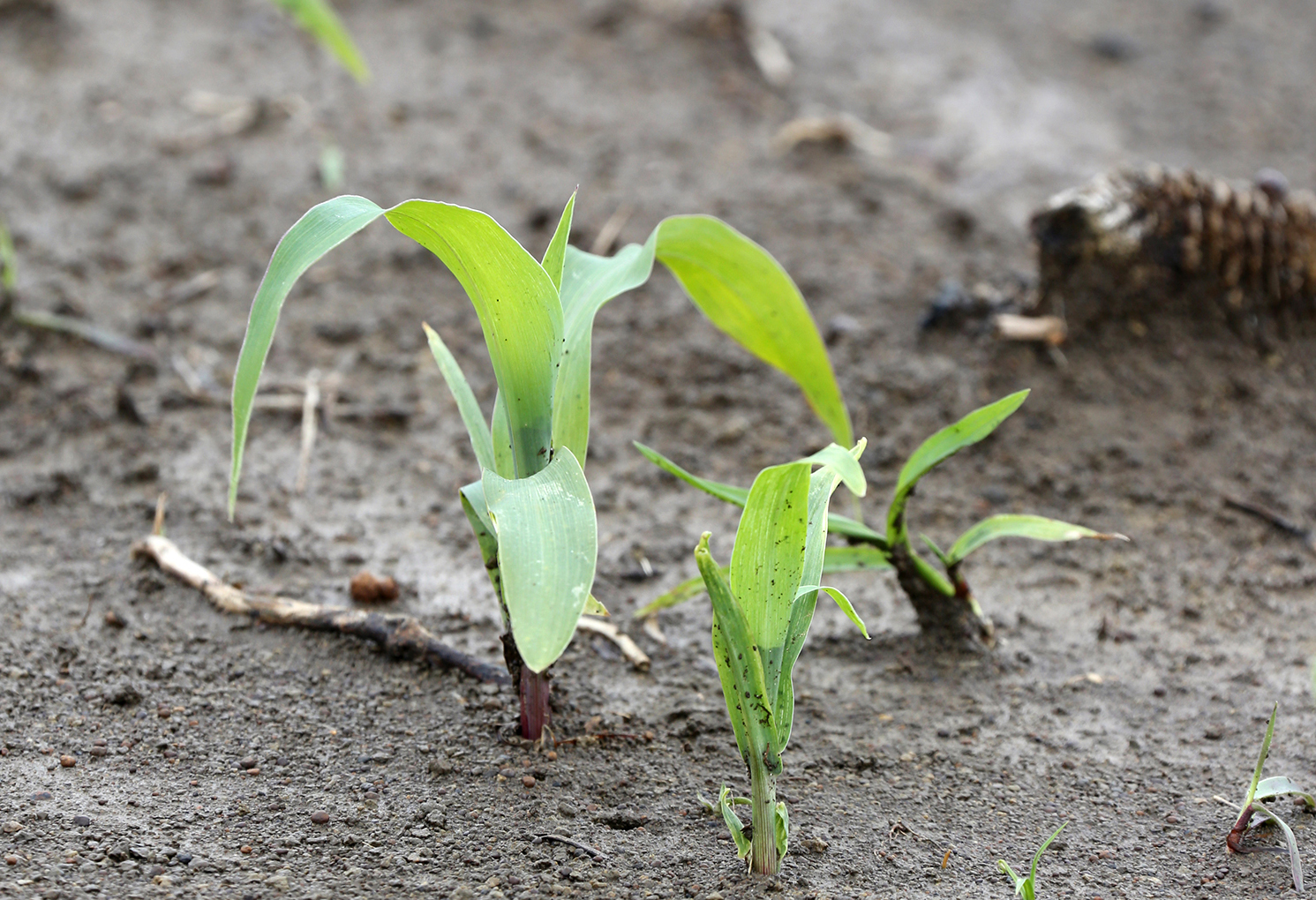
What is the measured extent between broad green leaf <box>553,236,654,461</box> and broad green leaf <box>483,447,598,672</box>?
0.43 feet

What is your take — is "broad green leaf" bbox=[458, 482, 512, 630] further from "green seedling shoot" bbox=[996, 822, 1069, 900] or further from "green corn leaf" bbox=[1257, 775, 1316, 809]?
"green corn leaf" bbox=[1257, 775, 1316, 809]

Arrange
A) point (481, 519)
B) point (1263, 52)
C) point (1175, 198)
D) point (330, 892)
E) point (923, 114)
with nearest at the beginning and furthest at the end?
1. point (330, 892)
2. point (481, 519)
3. point (1175, 198)
4. point (923, 114)
5. point (1263, 52)

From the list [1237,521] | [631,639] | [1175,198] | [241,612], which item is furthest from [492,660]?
[1175,198]

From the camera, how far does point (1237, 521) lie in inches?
72.6

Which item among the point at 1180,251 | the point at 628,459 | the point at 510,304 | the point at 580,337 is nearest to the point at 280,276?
the point at 510,304

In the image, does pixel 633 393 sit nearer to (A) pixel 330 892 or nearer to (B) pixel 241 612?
(B) pixel 241 612

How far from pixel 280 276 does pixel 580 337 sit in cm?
32

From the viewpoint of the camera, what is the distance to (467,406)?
120 centimetres

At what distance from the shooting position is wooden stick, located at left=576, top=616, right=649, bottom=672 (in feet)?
4.83

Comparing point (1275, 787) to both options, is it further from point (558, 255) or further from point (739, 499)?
point (558, 255)

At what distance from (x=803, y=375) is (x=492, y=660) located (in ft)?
1.86

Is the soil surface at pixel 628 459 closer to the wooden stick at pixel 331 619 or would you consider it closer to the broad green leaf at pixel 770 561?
the wooden stick at pixel 331 619

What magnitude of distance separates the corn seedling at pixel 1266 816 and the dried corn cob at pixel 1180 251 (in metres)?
1.15

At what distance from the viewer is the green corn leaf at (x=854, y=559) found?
1388 millimetres
